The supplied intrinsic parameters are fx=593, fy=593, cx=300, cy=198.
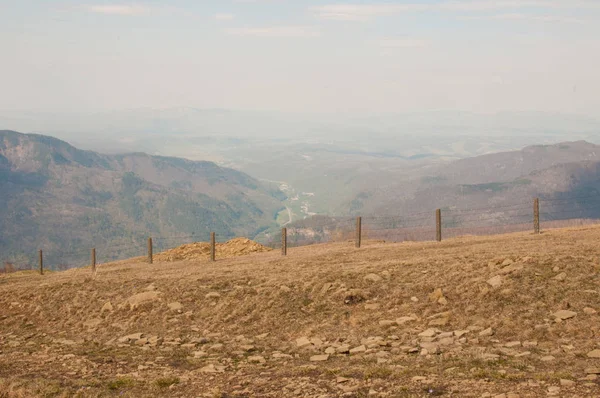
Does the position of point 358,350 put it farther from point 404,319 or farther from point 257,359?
point 257,359

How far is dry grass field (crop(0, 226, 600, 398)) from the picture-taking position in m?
15.8

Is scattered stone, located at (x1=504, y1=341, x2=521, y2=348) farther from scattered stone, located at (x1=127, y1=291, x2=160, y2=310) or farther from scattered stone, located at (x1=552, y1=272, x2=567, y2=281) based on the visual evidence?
scattered stone, located at (x1=127, y1=291, x2=160, y2=310)

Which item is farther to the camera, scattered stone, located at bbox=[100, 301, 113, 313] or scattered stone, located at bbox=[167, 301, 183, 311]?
scattered stone, located at bbox=[100, 301, 113, 313]

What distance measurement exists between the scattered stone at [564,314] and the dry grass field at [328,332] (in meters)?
0.04

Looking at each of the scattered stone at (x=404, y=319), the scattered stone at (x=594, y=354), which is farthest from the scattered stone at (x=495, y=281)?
the scattered stone at (x=594, y=354)

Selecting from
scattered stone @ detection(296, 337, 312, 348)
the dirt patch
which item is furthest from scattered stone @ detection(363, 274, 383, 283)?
the dirt patch

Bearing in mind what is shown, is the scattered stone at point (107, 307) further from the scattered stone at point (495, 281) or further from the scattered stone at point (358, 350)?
the scattered stone at point (495, 281)

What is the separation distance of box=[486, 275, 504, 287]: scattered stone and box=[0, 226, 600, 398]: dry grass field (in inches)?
3.3

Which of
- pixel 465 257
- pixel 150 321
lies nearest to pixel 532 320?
pixel 465 257

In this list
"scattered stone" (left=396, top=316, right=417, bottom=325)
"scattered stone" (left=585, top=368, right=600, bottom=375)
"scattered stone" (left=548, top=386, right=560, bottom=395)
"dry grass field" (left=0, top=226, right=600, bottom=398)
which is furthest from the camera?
"scattered stone" (left=396, top=316, right=417, bottom=325)

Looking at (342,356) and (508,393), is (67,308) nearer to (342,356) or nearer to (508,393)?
(342,356)

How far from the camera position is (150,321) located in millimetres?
25156

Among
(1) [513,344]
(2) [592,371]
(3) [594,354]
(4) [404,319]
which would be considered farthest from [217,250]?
(2) [592,371]

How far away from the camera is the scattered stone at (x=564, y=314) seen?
19109 millimetres
